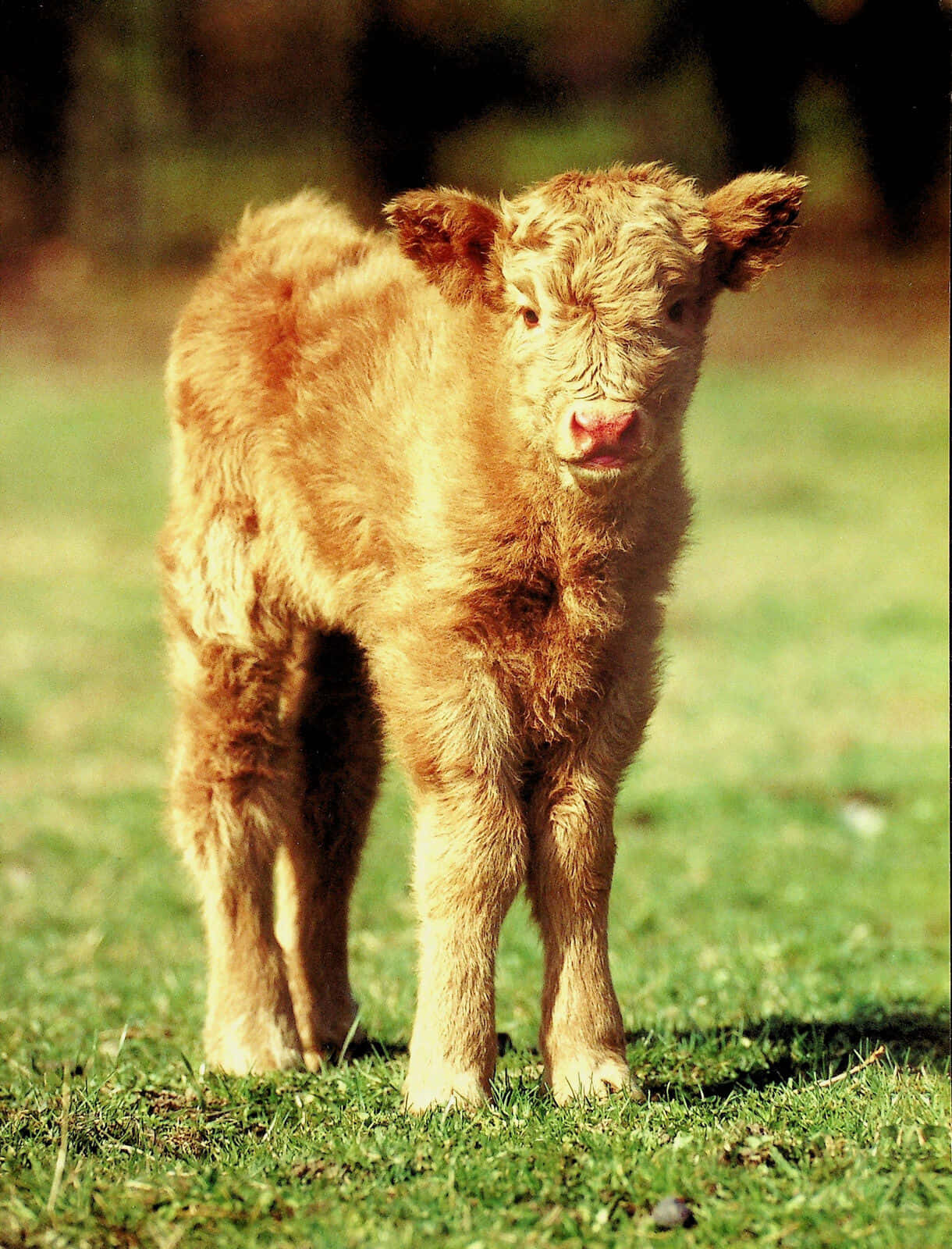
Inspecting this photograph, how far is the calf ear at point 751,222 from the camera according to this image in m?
4.51

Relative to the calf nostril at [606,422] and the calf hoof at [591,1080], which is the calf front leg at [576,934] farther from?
the calf nostril at [606,422]

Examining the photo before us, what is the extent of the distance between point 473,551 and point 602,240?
2.98 feet

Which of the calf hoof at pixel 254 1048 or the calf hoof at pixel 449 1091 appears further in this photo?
the calf hoof at pixel 254 1048

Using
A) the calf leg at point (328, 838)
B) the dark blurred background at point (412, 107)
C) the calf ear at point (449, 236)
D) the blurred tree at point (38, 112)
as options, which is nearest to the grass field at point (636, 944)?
the calf leg at point (328, 838)

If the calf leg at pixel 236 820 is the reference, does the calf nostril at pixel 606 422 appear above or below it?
above

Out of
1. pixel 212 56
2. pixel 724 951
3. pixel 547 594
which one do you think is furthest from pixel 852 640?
pixel 212 56

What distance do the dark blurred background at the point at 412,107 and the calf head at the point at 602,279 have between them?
1202 centimetres

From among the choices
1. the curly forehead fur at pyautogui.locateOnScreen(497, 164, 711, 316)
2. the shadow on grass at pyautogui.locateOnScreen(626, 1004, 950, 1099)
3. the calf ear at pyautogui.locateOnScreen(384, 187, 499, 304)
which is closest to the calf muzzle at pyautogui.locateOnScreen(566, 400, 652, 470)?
the curly forehead fur at pyautogui.locateOnScreen(497, 164, 711, 316)

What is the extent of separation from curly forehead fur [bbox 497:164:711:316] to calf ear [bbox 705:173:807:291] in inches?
3.0

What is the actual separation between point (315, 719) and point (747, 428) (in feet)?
50.9

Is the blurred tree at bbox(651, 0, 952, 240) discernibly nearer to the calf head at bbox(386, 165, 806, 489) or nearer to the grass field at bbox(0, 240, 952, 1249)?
the grass field at bbox(0, 240, 952, 1249)

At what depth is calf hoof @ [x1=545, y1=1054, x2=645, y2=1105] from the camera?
4516mm

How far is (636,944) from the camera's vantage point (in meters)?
7.48

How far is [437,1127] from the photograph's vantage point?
14.0 ft
